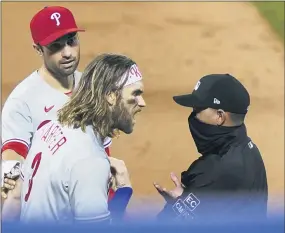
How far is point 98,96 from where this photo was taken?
11.0 ft

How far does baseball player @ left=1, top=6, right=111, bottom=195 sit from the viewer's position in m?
4.03

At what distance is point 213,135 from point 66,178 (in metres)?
0.80

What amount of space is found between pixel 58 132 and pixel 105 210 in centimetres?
39

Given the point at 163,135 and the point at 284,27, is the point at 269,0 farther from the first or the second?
the point at 163,135

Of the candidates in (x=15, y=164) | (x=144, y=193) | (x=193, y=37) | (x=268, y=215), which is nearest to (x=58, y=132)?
(x=15, y=164)

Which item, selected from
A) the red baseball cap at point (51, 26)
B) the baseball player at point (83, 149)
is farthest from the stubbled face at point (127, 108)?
the red baseball cap at point (51, 26)

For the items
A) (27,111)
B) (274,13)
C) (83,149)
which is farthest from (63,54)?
(274,13)

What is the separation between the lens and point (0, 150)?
4.22 meters

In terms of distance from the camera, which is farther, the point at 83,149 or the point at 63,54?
the point at 63,54

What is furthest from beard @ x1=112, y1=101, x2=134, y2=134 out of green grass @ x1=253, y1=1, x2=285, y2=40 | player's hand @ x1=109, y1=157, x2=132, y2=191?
green grass @ x1=253, y1=1, x2=285, y2=40

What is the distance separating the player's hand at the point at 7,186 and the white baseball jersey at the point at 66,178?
43 cm

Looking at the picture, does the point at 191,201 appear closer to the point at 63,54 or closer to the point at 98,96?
the point at 98,96

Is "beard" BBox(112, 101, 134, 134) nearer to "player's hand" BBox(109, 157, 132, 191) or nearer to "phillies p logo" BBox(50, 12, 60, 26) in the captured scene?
"player's hand" BBox(109, 157, 132, 191)

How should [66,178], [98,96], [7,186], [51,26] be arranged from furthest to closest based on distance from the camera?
1. [51,26]
2. [7,186]
3. [98,96]
4. [66,178]
